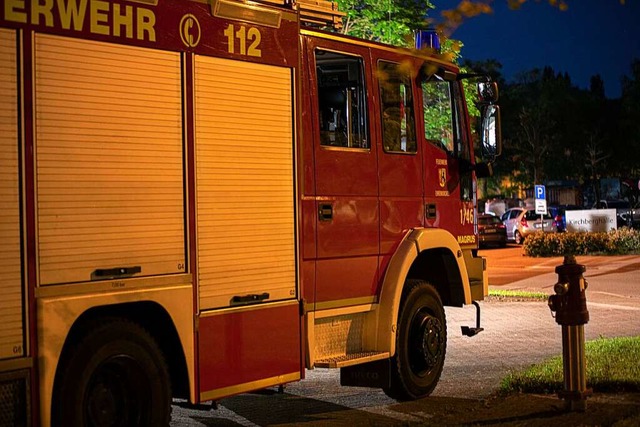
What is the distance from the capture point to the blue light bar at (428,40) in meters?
10.5

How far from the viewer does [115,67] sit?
6.96m

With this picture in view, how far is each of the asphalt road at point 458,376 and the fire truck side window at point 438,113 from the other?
2308 millimetres

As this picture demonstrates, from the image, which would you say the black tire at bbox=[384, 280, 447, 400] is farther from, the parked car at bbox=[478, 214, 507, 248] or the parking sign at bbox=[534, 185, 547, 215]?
the parked car at bbox=[478, 214, 507, 248]

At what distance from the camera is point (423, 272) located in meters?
10.8

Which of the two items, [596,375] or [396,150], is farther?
[596,375]

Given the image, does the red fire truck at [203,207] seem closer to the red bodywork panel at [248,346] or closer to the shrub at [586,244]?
the red bodywork panel at [248,346]

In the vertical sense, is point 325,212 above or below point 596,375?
above

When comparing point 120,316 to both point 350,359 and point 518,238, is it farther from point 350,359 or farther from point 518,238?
point 518,238

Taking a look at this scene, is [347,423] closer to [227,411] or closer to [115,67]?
[227,411]

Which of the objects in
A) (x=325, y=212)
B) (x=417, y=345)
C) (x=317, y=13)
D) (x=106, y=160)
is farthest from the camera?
(x=417, y=345)

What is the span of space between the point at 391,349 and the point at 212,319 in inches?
91.4

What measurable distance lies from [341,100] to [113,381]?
3.27 metres

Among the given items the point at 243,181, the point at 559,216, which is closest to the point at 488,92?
the point at 243,181

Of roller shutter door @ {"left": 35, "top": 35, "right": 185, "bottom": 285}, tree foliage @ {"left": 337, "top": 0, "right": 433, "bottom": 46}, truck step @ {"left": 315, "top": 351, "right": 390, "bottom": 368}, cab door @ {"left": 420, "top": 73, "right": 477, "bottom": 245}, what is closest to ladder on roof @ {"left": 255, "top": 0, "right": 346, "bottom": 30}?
cab door @ {"left": 420, "top": 73, "right": 477, "bottom": 245}
